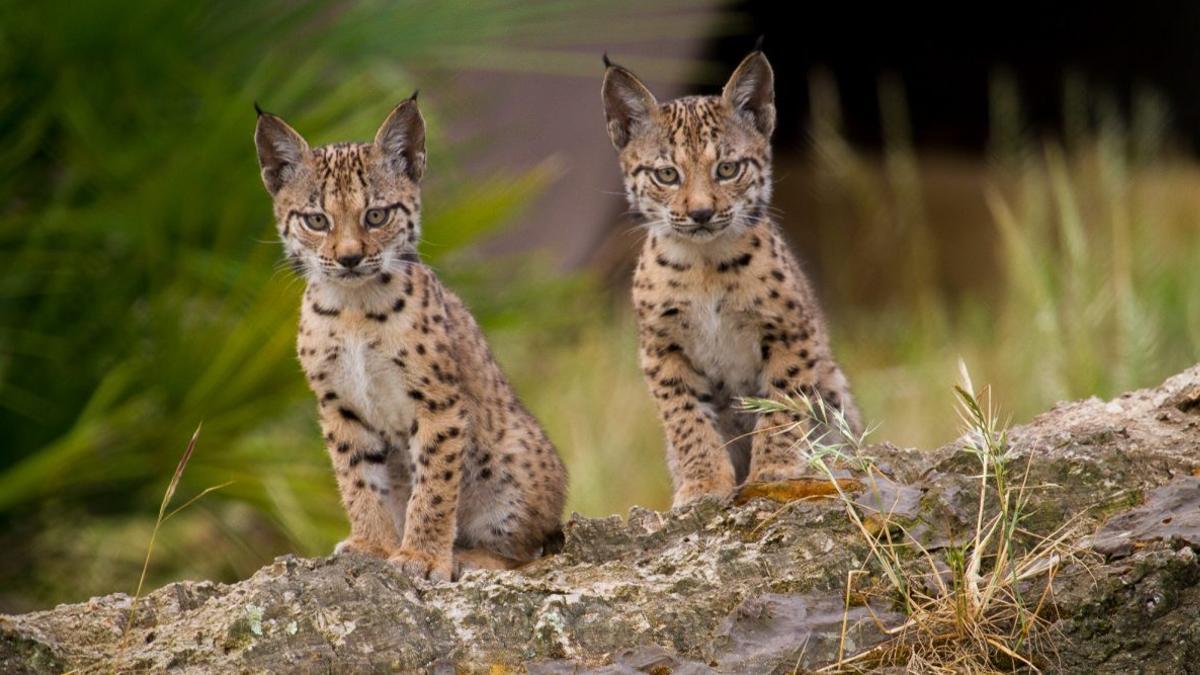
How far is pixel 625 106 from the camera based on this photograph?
5629 millimetres

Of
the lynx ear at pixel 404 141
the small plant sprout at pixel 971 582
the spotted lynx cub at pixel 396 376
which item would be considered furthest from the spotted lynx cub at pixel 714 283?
the small plant sprout at pixel 971 582

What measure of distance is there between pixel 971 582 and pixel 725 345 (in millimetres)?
1936

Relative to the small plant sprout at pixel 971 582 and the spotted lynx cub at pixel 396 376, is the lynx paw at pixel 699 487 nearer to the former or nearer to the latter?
the spotted lynx cub at pixel 396 376

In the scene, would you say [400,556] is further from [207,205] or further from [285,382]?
[207,205]

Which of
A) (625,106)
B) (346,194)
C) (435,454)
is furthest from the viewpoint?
(625,106)

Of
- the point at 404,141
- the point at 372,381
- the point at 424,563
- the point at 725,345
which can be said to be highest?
the point at 404,141

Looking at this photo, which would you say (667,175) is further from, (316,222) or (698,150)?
(316,222)

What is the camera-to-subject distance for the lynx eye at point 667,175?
18.1 feet

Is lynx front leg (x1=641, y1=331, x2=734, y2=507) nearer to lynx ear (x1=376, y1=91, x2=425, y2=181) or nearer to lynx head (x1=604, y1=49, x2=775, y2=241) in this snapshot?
lynx head (x1=604, y1=49, x2=775, y2=241)

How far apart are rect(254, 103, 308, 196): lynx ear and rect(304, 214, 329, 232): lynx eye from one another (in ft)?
0.53

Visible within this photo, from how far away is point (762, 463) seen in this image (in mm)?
5699

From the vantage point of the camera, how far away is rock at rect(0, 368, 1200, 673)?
13.5ft

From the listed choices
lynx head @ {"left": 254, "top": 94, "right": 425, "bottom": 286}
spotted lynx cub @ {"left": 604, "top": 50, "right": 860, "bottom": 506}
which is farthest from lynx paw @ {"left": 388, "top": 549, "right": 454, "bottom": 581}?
spotted lynx cub @ {"left": 604, "top": 50, "right": 860, "bottom": 506}

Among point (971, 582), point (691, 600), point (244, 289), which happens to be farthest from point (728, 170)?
point (244, 289)
